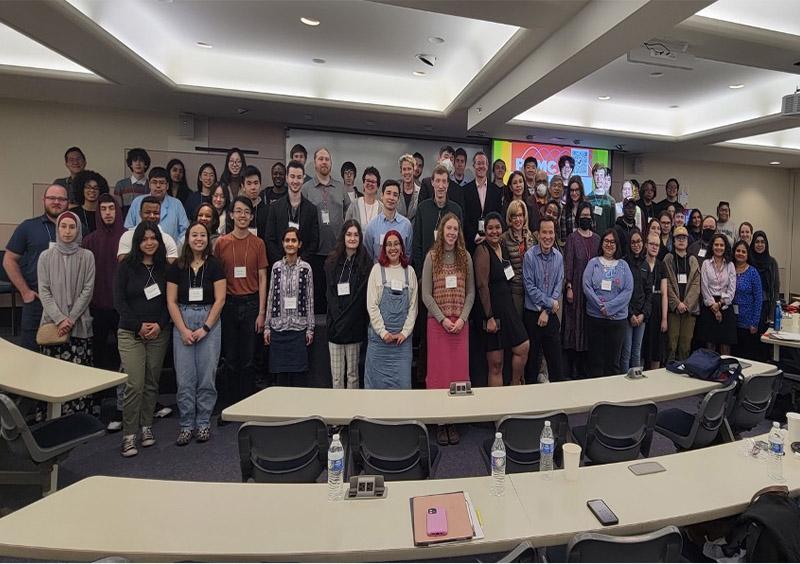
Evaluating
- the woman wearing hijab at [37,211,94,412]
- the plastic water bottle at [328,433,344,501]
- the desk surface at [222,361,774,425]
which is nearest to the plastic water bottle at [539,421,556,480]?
the desk surface at [222,361,774,425]

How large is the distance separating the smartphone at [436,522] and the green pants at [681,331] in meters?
4.56

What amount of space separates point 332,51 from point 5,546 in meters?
5.42

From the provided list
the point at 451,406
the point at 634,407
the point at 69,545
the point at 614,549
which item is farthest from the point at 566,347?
the point at 69,545

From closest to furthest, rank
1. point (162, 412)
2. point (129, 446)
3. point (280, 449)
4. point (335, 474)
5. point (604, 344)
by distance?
1. point (335, 474)
2. point (280, 449)
3. point (129, 446)
4. point (162, 412)
5. point (604, 344)

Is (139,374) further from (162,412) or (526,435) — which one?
(526,435)

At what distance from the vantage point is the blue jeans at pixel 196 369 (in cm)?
320

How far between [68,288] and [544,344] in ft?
13.6

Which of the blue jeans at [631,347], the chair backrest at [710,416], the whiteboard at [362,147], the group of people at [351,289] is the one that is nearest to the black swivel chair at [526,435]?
the chair backrest at [710,416]

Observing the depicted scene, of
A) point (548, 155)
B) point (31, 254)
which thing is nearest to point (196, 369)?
point (31, 254)

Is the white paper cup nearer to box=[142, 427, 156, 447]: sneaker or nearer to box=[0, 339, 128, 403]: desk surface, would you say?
box=[0, 339, 128, 403]: desk surface

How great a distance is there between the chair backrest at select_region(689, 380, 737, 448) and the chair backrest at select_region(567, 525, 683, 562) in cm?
148

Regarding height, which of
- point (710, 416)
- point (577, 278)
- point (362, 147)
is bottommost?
point (710, 416)

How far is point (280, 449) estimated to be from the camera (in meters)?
1.88

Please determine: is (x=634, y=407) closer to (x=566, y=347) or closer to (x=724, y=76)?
(x=566, y=347)
